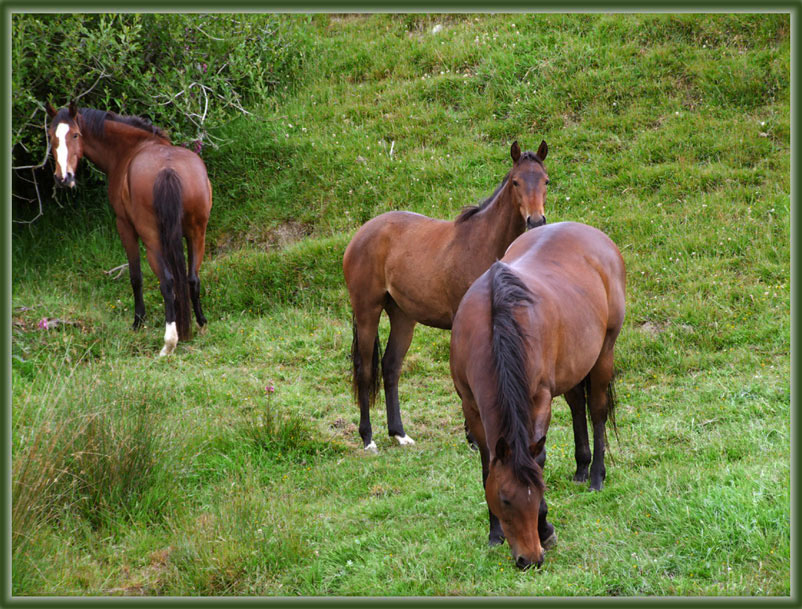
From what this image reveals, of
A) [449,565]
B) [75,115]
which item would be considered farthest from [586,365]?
[75,115]

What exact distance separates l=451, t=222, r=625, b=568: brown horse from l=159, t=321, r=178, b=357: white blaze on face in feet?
17.1

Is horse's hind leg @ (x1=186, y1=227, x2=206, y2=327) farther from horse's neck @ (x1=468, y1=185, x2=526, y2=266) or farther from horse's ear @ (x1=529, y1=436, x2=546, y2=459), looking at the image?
horse's ear @ (x1=529, y1=436, x2=546, y2=459)

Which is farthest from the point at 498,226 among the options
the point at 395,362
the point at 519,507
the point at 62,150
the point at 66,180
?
the point at 62,150

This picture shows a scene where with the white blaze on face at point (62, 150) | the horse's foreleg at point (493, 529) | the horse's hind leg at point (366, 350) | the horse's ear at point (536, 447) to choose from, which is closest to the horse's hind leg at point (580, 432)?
the horse's foreleg at point (493, 529)

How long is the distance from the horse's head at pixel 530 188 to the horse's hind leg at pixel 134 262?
5.79 m

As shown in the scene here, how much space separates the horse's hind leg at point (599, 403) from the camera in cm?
580

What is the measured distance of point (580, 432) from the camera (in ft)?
19.3

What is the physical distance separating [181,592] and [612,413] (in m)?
3.20

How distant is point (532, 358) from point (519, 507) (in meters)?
0.88

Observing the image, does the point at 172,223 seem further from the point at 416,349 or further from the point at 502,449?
the point at 502,449

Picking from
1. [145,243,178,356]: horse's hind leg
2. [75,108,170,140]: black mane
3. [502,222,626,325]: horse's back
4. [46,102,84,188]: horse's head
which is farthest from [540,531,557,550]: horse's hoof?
[75,108,170,140]: black mane

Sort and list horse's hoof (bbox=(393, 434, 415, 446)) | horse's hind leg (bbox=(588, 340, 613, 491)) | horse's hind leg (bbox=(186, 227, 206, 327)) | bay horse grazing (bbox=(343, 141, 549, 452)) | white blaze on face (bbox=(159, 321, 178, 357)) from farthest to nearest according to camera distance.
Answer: horse's hind leg (bbox=(186, 227, 206, 327))
white blaze on face (bbox=(159, 321, 178, 357))
horse's hoof (bbox=(393, 434, 415, 446))
bay horse grazing (bbox=(343, 141, 549, 452))
horse's hind leg (bbox=(588, 340, 613, 491))

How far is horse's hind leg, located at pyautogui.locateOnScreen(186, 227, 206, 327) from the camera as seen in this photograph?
400 inches

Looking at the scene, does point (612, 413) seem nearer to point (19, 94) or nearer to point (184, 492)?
point (184, 492)
